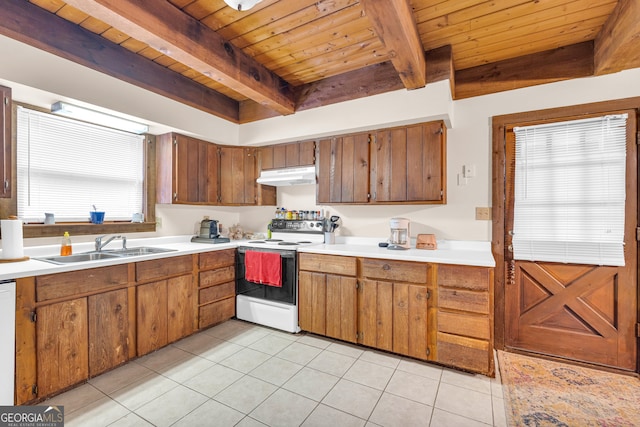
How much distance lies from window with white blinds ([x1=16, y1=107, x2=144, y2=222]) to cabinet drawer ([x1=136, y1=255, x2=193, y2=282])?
0.85m

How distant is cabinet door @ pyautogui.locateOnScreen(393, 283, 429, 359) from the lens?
7.56 feet

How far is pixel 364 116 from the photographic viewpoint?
2.81 meters

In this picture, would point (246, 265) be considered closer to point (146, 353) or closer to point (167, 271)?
point (167, 271)

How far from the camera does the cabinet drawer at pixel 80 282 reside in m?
1.82

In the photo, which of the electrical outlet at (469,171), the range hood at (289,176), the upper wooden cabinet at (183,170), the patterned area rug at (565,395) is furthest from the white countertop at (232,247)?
the patterned area rug at (565,395)

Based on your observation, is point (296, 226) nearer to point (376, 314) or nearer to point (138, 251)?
point (376, 314)

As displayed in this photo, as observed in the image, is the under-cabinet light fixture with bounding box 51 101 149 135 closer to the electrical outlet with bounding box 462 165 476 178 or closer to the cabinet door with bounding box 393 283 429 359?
the cabinet door with bounding box 393 283 429 359

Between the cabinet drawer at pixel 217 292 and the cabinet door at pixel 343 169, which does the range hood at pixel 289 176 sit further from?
the cabinet drawer at pixel 217 292

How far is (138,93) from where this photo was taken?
262 centimetres

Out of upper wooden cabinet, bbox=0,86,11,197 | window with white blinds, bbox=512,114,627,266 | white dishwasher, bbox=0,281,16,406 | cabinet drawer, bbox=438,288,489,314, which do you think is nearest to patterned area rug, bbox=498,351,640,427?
cabinet drawer, bbox=438,288,489,314

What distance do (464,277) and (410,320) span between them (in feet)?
1.82

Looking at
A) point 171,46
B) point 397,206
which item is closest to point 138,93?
point 171,46

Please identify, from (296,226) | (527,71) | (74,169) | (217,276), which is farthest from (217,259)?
(527,71)

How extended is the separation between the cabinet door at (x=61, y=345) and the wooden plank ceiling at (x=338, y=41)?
1.81m
